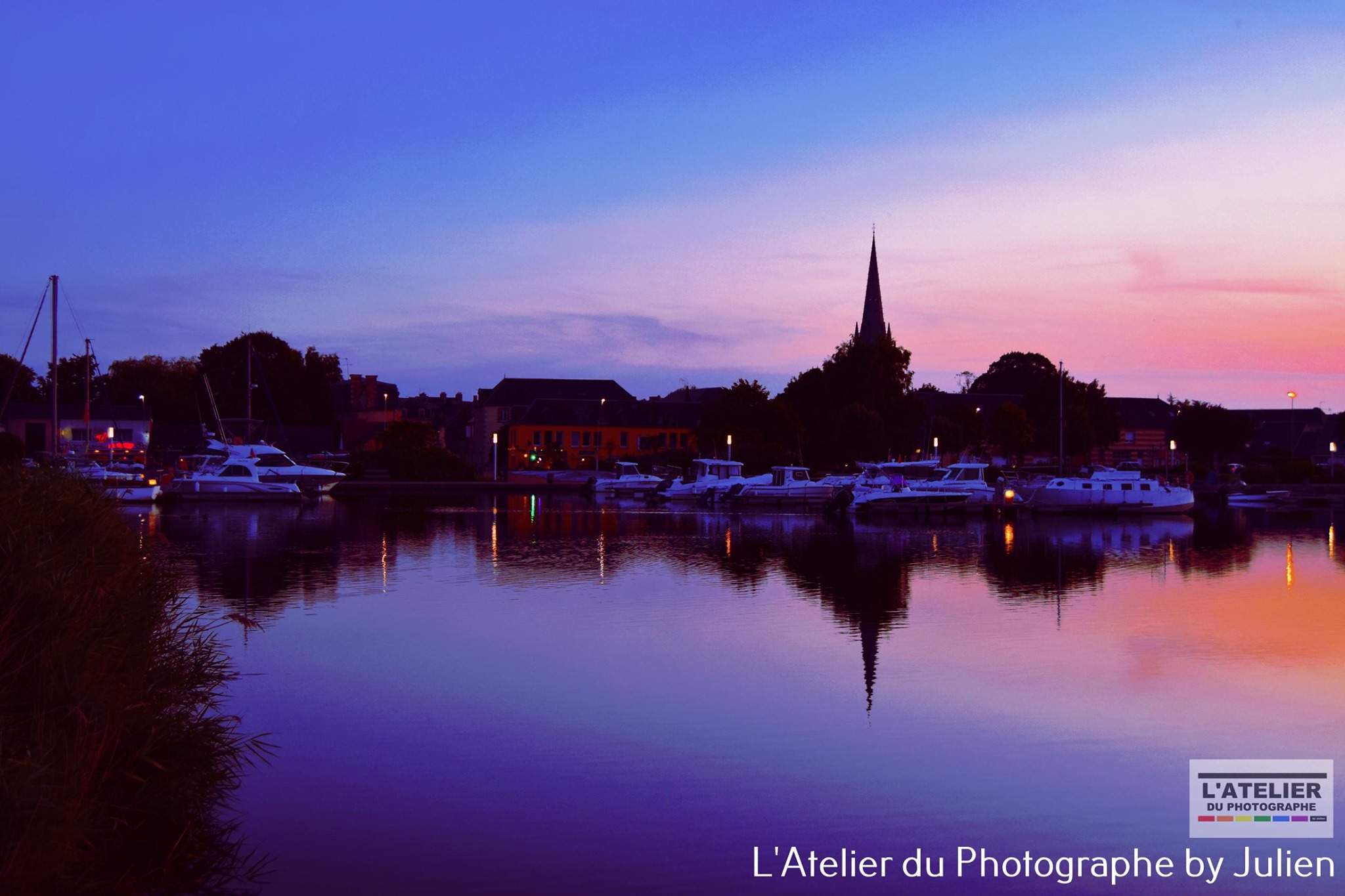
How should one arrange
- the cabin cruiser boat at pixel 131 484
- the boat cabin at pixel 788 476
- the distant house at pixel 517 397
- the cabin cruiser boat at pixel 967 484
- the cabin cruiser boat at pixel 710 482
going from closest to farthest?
1. the cabin cruiser boat at pixel 131 484
2. the cabin cruiser boat at pixel 967 484
3. the boat cabin at pixel 788 476
4. the cabin cruiser boat at pixel 710 482
5. the distant house at pixel 517 397

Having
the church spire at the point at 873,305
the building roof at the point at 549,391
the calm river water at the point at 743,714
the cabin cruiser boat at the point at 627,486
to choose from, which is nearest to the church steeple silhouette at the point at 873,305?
the church spire at the point at 873,305

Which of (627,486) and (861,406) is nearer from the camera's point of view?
(627,486)

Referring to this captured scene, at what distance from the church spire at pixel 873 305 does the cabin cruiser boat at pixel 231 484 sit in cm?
9296

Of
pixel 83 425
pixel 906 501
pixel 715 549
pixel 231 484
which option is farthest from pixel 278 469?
pixel 83 425

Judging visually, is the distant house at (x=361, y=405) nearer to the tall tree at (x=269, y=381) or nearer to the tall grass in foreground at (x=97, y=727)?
the tall tree at (x=269, y=381)

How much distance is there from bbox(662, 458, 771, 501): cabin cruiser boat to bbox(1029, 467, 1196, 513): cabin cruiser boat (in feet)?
44.9

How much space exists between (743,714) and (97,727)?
8401 mm

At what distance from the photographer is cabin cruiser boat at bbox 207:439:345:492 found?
64.1 meters

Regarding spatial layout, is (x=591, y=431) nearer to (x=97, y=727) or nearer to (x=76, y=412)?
(x=76, y=412)

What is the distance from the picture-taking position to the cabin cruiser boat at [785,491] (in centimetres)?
6456

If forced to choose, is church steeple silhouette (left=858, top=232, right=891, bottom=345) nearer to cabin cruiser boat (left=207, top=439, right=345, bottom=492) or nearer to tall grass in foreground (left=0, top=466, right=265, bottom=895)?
cabin cruiser boat (left=207, top=439, right=345, bottom=492)

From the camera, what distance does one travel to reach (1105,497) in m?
60.9

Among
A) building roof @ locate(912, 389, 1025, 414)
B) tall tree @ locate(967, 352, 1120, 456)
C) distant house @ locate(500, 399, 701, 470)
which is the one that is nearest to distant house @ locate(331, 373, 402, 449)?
distant house @ locate(500, 399, 701, 470)

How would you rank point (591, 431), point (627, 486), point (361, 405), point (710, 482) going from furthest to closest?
point (361, 405), point (591, 431), point (627, 486), point (710, 482)
